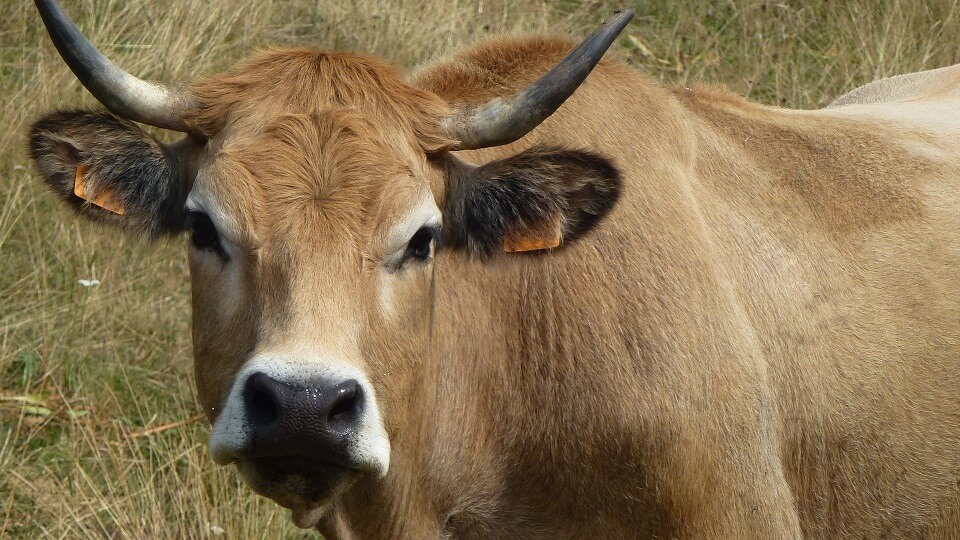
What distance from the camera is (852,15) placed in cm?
1001

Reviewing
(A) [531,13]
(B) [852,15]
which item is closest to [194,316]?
(A) [531,13]

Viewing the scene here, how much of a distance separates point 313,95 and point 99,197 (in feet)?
3.03

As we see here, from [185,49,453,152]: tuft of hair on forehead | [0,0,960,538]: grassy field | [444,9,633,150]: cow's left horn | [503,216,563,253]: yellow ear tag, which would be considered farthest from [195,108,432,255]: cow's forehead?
[0,0,960,538]: grassy field

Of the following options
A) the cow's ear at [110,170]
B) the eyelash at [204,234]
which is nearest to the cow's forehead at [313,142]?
the eyelash at [204,234]

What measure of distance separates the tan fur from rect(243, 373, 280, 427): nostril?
0.75 ft

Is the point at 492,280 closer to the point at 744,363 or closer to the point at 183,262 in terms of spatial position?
the point at 744,363

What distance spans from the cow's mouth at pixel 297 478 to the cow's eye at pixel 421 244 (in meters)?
0.77

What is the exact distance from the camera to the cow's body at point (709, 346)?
4508mm

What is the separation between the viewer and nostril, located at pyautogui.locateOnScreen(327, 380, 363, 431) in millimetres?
3533

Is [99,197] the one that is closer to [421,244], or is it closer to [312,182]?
[312,182]

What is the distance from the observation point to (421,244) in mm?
4215

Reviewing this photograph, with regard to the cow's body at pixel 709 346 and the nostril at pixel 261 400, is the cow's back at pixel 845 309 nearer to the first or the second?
the cow's body at pixel 709 346

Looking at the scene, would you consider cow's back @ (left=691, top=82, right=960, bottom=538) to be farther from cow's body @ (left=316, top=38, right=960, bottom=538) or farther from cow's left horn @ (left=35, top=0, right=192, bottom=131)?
cow's left horn @ (left=35, top=0, right=192, bottom=131)

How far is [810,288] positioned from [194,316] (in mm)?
2548
